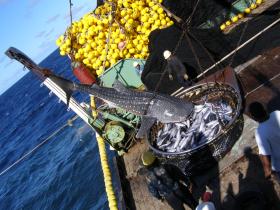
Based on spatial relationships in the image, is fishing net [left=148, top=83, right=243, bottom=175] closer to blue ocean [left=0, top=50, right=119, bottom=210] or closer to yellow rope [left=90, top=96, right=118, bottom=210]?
yellow rope [left=90, top=96, right=118, bottom=210]

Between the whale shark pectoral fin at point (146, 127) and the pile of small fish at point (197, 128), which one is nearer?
the pile of small fish at point (197, 128)

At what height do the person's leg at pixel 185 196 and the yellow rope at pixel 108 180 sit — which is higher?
the person's leg at pixel 185 196

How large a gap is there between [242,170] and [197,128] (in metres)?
1.92

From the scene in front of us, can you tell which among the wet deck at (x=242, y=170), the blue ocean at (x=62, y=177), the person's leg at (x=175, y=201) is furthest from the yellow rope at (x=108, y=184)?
the blue ocean at (x=62, y=177)

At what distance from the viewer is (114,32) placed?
15.1m

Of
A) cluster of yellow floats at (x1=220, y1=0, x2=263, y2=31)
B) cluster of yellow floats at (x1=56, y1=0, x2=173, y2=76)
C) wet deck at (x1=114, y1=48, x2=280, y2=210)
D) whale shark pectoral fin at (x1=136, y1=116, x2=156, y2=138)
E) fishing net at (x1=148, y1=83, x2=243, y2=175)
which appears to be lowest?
wet deck at (x1=114, y1=48, x2=280, y2=210)

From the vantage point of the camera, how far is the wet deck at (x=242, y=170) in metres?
8.08

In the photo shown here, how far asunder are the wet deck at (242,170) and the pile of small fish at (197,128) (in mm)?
666

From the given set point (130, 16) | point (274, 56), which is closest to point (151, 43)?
point (130, 16)

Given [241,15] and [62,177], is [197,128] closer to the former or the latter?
[241,15]

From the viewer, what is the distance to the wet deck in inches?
318

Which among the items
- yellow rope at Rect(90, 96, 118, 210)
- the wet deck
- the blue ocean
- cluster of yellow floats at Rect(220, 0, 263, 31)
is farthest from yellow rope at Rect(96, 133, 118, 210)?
cluster of yellow floats at Rect(220, 0, 263, 31)

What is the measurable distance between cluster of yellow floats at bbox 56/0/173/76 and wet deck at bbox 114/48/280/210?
445 cm

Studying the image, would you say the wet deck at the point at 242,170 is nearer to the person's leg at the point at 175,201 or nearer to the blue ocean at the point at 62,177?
the person's leg at the point at 175,201
